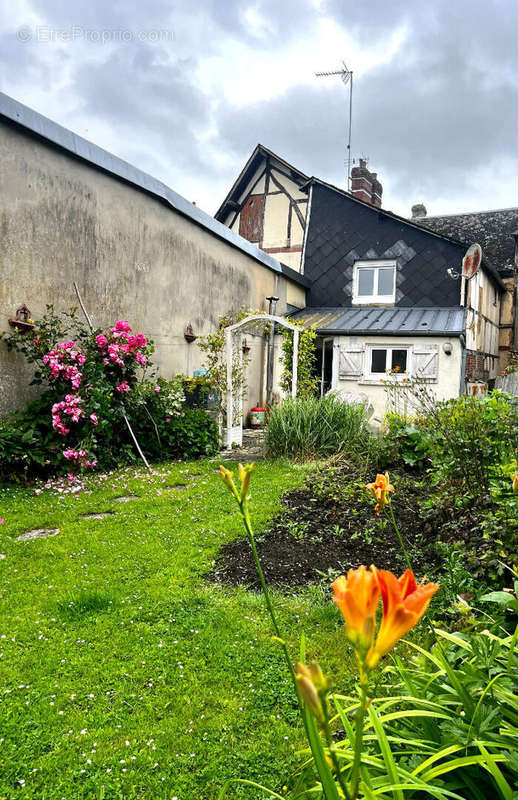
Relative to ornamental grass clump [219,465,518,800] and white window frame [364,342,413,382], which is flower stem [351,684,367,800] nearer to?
ornamental grass clump [219,465,518,800]

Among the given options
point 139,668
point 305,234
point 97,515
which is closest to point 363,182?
point 305,234

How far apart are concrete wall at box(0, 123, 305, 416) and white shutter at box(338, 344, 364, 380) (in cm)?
308

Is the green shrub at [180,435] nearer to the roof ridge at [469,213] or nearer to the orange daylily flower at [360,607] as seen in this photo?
the orange daylily flower at [360,607]

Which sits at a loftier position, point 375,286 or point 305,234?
point 305,234

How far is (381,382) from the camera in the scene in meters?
11.5

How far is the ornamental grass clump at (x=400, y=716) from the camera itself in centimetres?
54

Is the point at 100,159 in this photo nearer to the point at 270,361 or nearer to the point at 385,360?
the point at 270,361

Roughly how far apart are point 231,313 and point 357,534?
7.05 m

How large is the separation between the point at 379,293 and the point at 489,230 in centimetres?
729

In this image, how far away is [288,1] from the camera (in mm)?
6648

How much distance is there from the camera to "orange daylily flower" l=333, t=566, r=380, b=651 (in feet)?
1.76

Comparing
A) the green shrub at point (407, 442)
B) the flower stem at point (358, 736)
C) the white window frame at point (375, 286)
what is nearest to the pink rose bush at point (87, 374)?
the green shrub at point (407, 442)

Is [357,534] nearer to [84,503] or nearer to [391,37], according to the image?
[84,503]

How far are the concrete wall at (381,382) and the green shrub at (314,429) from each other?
349 centimetres
